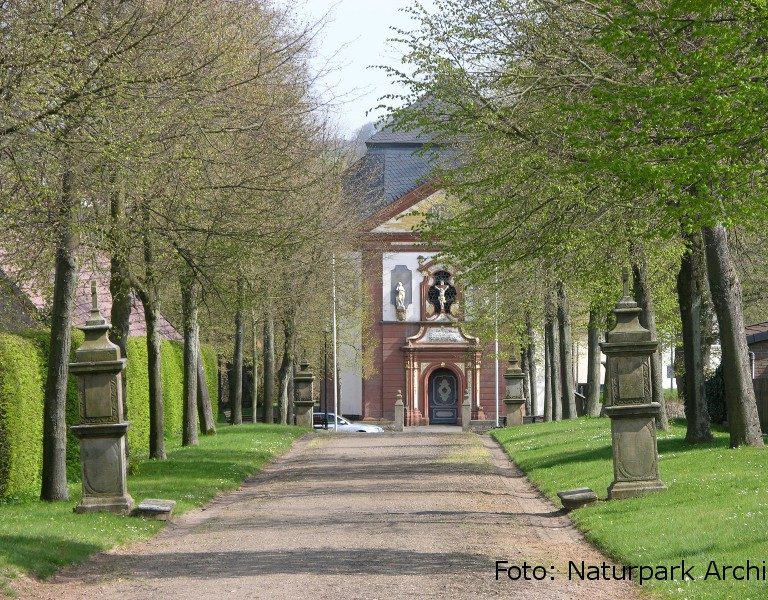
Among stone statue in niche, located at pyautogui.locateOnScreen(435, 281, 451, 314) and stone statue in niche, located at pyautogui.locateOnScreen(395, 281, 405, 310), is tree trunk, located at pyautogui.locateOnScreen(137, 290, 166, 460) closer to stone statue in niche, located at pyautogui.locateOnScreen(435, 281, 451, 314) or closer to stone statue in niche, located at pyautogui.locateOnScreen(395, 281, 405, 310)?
stone statue in niche, located at pyautogui.locateOnScreen(435, 281, 451, 314)

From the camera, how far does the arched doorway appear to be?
60812mm

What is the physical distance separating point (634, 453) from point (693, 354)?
23.0 feet

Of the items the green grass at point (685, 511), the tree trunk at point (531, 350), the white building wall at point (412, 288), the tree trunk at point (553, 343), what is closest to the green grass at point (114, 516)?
the green grass at point (685, 511)

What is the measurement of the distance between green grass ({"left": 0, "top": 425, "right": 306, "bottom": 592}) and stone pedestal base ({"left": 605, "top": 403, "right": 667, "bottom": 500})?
226 inches

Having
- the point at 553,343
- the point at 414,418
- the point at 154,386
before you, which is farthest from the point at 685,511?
the point at 414,418

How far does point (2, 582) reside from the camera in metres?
10.3

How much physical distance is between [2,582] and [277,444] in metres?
20.2

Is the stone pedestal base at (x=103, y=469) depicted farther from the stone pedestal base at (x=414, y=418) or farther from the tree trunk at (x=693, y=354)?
the stone pedestal base at (x=414, y=418)

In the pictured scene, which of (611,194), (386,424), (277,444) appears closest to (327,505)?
(611,194)

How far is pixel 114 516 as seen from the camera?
14969 mm

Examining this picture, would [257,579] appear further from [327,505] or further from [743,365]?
[743,365]

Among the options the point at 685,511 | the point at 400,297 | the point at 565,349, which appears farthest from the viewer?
the point at 400,297

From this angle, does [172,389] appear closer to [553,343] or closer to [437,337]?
[553,343]

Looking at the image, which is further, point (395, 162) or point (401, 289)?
point (395, 162)
